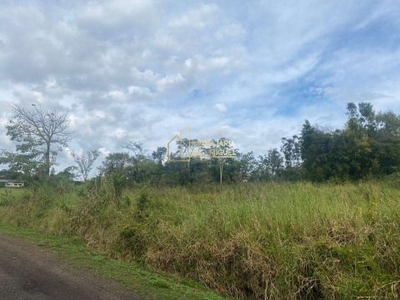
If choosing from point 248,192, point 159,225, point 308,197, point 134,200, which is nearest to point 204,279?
point 159,225

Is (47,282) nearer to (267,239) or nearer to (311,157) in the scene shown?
(267,239)

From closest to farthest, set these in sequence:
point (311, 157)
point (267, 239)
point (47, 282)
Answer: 1. point (47, 282)
2. point (267, 239)
3. point (311, 157)

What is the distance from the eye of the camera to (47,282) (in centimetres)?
562

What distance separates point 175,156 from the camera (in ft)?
102

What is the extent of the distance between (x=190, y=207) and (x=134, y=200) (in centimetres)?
214

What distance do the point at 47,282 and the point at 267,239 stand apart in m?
3.83

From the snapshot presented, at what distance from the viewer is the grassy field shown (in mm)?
5301

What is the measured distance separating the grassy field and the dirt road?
187cm

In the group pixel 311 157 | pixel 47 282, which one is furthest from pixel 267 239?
pixel 311 157

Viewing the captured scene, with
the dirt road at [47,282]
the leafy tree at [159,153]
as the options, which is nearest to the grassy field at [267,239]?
the dirt road at [47,282]

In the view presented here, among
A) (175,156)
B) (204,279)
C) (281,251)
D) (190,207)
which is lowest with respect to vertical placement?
(204,279)

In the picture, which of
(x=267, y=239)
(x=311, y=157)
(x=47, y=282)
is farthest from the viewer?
(x=311, y=157)

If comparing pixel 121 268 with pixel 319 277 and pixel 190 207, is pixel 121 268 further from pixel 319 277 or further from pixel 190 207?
pixel 319 277

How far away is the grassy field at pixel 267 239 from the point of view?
530cm
